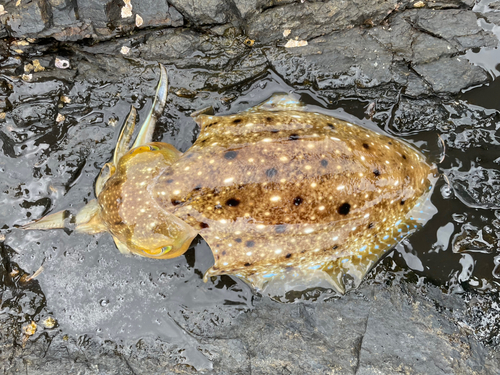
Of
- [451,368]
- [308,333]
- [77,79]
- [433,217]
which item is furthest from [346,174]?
[77,79]

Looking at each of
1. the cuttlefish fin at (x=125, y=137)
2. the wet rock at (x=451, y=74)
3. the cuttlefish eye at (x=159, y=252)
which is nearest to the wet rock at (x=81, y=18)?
the cuttlefish fin at (x=125, y=137)

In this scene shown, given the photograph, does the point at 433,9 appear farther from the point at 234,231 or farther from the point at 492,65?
the point at 234,231

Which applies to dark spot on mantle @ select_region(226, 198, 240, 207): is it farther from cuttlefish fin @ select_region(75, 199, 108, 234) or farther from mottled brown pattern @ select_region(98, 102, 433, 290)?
cuttlefish fin @ select_region(75, 199, 108, 234)

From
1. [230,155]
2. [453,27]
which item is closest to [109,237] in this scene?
[230,155]

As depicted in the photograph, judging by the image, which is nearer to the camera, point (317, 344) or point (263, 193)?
point (263, 193)

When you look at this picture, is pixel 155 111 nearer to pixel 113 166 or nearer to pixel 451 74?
pixel 113 166

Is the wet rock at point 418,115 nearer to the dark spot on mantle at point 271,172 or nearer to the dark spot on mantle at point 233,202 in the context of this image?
the dark spot on mantle at point 271,172
